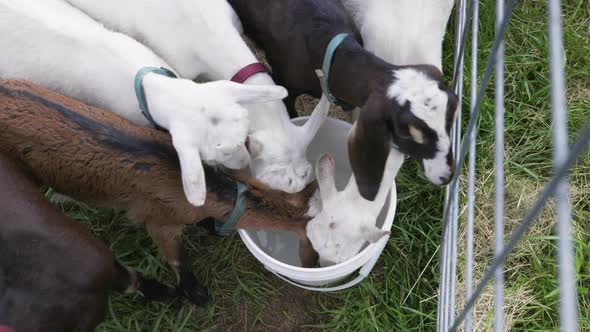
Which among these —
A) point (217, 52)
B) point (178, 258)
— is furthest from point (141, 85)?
point (178, 258)

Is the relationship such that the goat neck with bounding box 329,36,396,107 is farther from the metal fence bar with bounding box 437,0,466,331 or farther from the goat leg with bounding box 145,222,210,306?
the goat leg with bounding box 145,222,210,306

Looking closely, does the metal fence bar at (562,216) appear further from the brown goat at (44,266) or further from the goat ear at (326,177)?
the brown goat at (44,266)

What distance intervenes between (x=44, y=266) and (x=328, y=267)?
1.19m

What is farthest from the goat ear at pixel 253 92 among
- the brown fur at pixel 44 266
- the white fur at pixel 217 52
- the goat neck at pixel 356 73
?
the brown fur at pixel 44 266

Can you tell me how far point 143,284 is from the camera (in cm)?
308

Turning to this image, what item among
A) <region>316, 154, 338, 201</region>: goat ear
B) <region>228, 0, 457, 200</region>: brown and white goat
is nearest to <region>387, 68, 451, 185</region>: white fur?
<region>228, 0, 457, 200</region>: brown and white goat

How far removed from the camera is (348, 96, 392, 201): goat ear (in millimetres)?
2396

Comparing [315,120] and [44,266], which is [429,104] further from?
[44,266]

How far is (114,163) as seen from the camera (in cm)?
263

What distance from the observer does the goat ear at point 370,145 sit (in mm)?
2396

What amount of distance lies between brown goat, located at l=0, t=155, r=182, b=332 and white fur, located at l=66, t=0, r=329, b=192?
864 mm

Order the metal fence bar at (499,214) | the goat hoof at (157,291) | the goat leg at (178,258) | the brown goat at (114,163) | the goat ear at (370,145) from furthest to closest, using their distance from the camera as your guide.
A: the goat hoof at (157,291)
the goat leg at (178,258)
the brown goat at (114,163)
the goat ear at (370,145)
the metal fence bar at (499,214)

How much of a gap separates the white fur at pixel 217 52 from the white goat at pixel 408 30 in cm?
46

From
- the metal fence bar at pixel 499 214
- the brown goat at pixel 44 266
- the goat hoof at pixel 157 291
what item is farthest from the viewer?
the goat hoof at pixel 157 291
